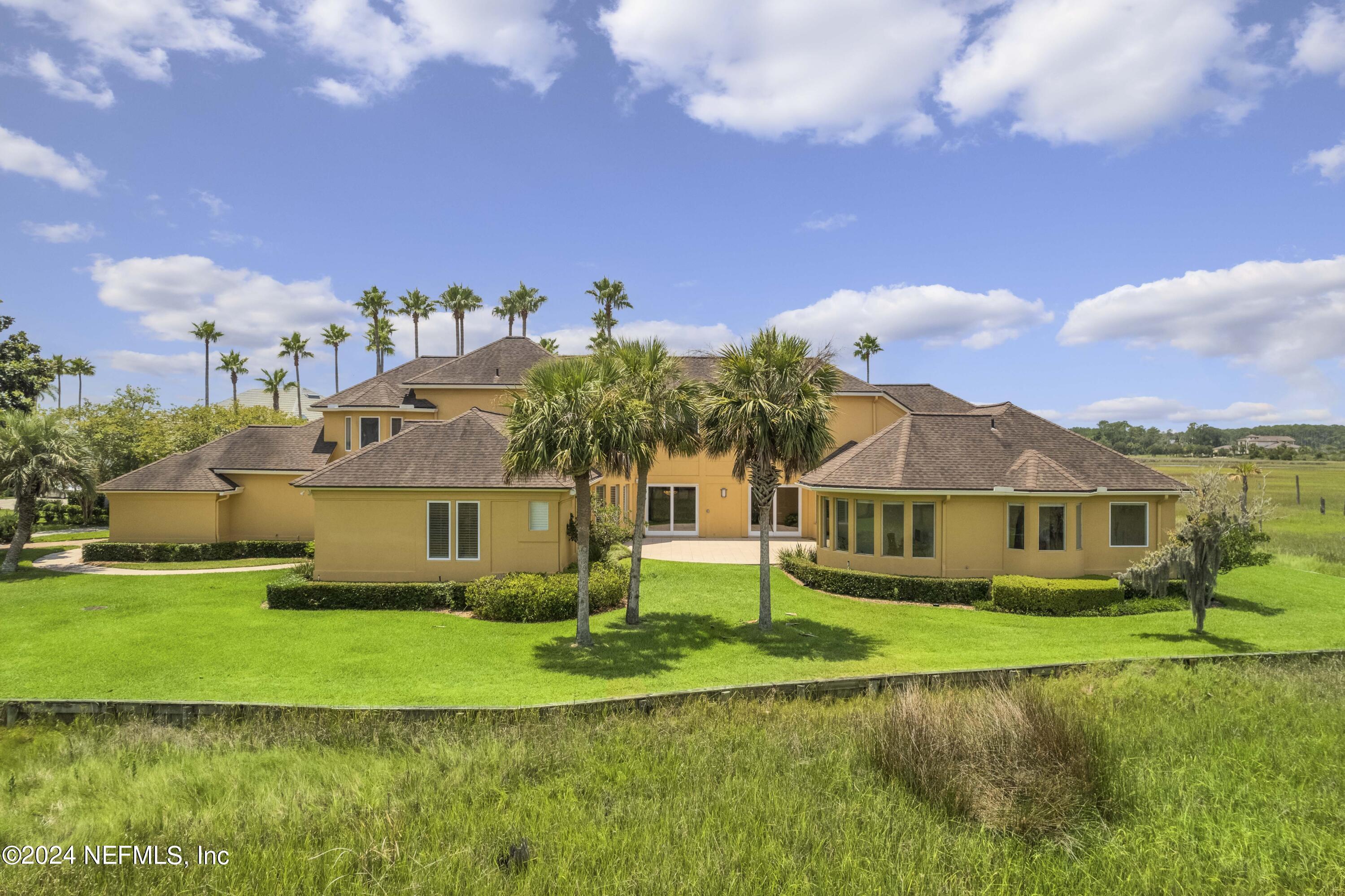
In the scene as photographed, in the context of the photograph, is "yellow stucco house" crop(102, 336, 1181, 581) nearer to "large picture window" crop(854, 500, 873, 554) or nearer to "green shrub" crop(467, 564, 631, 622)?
"large picture window" crop(854, 500, 873, 554)

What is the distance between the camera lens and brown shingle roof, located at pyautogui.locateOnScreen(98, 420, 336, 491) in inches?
1006

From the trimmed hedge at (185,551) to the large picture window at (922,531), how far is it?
2187 centimetres

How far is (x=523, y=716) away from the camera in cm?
964

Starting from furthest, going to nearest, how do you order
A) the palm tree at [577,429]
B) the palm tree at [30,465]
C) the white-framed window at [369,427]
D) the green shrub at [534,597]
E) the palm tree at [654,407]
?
the white-framed window at [369,427]
the palm tree at [30,465]
the green shrub at [534,597]
the palm tree at [654,407]
the palm tree at [577,429]

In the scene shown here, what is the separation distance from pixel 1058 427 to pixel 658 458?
16905mm

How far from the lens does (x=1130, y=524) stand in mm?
19859

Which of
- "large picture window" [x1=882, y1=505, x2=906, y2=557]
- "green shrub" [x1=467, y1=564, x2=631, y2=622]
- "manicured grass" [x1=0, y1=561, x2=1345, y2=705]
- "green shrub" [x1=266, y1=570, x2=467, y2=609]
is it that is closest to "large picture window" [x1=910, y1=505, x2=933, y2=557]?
"large picture window" [x1=882, y1=505, x2=906, y2=557]

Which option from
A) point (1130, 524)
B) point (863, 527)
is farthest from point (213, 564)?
point (1130, 524)

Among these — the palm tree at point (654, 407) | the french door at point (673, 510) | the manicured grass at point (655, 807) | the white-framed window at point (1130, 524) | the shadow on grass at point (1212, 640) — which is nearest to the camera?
the manicured grass at point (655, 807)

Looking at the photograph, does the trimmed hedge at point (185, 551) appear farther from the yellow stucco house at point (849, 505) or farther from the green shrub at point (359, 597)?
the green shrub at point (359, 597)

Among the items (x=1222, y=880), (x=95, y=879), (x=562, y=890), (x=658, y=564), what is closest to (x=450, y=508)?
(x=658, y=564)

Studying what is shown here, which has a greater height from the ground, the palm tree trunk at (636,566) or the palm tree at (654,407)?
the palm tree at (654,407)

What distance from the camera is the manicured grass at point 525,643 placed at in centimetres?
1145


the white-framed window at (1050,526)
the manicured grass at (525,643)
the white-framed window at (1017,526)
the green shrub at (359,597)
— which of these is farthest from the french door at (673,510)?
the white-framed window at (1050,526)
